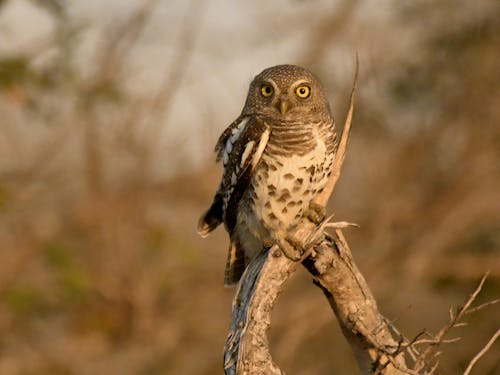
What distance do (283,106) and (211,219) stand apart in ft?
2.11

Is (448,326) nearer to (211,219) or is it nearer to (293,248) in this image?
(293,248)

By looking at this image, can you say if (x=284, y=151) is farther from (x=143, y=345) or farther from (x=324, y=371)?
(x=143, y=345)

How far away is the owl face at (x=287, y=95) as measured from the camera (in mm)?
4184

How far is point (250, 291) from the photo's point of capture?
124 inches

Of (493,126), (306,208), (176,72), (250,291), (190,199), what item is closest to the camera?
(250,291)

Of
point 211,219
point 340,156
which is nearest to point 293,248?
point 340,156

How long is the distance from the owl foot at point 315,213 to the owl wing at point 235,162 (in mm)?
321

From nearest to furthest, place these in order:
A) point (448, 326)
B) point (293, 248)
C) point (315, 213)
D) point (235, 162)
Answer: point (448, 326)
point (293, 248)
point (315, 213)
point (235, 162)

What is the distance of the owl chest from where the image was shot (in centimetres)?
388

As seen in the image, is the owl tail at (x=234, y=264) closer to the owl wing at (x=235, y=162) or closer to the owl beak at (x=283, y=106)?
the owl wing at (x=235, y=162)

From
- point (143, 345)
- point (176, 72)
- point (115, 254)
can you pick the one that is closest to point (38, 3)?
point (176, 72)

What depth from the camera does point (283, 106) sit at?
4.16 meters

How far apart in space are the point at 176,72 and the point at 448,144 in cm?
433

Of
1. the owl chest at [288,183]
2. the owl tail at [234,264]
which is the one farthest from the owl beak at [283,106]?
the owl tail at [234,264]
